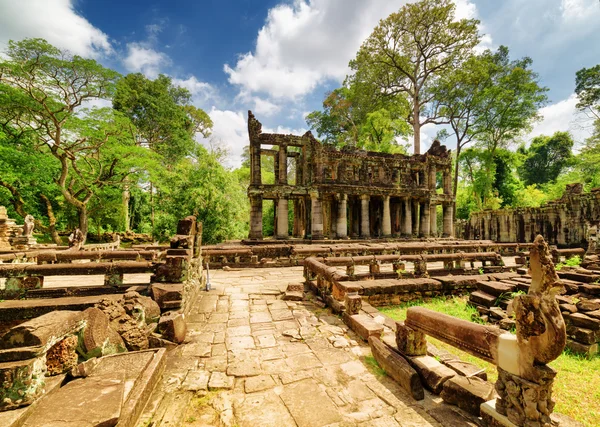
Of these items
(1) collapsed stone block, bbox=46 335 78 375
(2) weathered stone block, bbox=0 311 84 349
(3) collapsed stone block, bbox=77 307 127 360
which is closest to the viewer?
(2) weathered stone block, bbox=0 311 84 349

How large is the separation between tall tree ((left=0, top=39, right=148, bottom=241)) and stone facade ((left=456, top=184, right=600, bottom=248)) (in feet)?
88.6

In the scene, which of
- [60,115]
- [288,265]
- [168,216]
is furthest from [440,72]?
[60,115]

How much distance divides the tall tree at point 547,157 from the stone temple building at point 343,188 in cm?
2583

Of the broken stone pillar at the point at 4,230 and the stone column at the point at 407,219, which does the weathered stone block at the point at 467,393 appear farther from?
the broken stone pillar at the point at 4,230

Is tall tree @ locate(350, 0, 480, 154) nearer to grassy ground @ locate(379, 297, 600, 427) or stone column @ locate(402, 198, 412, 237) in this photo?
stone column @ locate(402, 198, 412, 237)

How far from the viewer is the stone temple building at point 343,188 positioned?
1620cm

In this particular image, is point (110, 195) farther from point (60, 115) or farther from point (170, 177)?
point (170, 177)

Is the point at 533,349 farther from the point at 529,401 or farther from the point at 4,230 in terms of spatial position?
the point at 4,230

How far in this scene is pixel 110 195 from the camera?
20.2 meters

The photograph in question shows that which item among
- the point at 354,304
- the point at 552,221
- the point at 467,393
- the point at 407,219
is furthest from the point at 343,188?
the point at 467,393

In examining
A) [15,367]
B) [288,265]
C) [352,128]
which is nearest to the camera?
[15,367]

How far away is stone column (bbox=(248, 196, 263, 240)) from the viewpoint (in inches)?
614

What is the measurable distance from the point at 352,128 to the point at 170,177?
22012 mm

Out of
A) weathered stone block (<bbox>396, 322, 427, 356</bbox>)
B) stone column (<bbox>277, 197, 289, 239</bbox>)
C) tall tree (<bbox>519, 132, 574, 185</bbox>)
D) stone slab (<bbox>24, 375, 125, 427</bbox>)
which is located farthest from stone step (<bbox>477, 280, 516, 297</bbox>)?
tall tree (<bbox>519, 132, 574, 185</bbox>)
